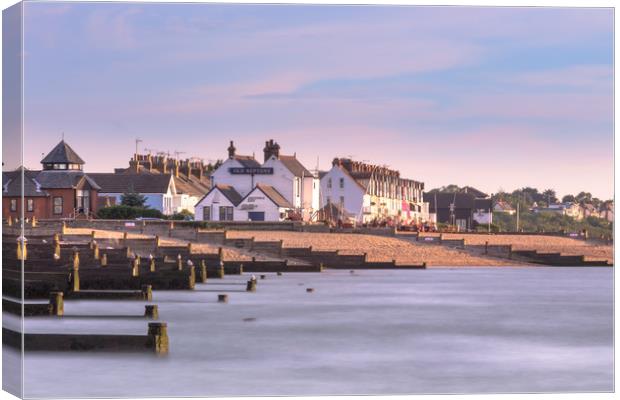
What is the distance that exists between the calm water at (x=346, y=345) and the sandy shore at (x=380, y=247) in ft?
86.0

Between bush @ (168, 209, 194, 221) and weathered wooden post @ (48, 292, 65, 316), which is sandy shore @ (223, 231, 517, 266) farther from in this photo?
weathered wooden post @ (48, 292, 65, 316)

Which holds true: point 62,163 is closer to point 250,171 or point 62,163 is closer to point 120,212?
point 120,212

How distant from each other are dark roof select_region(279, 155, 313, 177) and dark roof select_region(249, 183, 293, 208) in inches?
77.9

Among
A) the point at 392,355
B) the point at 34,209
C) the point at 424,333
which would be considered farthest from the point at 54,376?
the point at 34,209

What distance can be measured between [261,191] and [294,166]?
6322mm

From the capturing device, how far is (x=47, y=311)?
27094 millimetres

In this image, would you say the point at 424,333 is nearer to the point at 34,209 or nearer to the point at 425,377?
the point at 425,377

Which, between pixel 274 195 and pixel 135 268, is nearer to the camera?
pixel 135 268

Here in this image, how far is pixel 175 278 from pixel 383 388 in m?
24.2

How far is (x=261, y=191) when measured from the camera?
9106cm

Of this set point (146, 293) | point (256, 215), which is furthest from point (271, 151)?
point (146, 293)

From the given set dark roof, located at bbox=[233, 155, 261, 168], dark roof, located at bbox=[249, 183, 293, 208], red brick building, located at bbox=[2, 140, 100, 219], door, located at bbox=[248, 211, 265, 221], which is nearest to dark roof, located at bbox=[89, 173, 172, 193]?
dark roof, located at bbox=[233, 155, 261, 168]

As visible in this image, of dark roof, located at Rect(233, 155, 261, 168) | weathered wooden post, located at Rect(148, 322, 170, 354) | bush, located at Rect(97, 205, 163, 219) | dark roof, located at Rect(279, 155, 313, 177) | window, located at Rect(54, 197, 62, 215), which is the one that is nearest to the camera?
weathered wooden post, located at Rect(148, 322, 170, 354)

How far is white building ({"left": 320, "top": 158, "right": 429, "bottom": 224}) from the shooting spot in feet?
344
